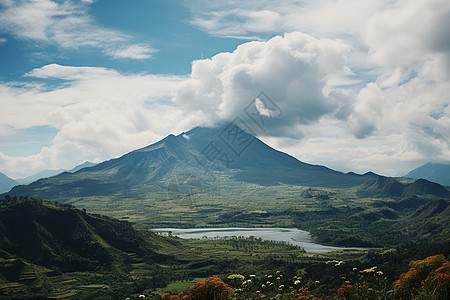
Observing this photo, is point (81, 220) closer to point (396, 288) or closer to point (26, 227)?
point (26, 227)

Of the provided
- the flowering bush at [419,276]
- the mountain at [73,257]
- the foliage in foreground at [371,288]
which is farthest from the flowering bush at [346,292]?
the mountain at [73,257]

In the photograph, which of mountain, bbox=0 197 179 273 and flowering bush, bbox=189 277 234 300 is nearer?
flowering bush, bbox=189 277 234 300

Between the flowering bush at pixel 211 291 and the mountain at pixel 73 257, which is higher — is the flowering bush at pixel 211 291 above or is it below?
above

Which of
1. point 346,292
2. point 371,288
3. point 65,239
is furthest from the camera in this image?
point 65,239

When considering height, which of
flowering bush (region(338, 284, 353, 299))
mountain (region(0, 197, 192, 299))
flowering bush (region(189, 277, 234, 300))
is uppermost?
flowering bush (region(189, 277, 234, 300))

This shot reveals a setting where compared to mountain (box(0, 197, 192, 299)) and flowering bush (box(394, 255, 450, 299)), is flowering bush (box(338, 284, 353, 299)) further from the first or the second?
mountain (box(0, 197, 192, 299))

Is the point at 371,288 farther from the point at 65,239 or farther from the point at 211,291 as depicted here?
the point at 65,239

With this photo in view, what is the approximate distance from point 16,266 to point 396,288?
15625 cm

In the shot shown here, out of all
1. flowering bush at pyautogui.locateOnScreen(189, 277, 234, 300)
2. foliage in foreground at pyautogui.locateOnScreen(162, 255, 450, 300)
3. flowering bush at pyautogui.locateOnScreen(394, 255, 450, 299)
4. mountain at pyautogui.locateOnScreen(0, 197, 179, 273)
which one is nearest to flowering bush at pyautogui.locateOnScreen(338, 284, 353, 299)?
foliage in foreground at pyautogui.locateOnScreen(162, 255, 450, 300)

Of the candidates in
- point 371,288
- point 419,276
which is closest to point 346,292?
point 371,288

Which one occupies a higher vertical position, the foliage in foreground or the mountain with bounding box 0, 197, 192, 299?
the foliage in foreground

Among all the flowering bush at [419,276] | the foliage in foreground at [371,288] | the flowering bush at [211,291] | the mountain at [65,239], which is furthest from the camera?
the mountain at [65,239]

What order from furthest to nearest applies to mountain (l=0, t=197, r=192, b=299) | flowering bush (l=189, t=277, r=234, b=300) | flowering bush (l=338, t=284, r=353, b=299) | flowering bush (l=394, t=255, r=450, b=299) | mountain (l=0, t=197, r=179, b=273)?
mountain (l=0, t=197, r=179, b=273)
mountain (l=0, t=197, r=192, b=299)
flowering bush (l=338, t=284, r=353, b=299)
flowering bush (l=189, t=277, r=234, b=300)
flowering bush (l=394, t=255, r=450, b=299)

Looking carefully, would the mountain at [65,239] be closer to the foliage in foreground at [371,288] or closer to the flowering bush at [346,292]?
the foliage in foreground at [371,288]
